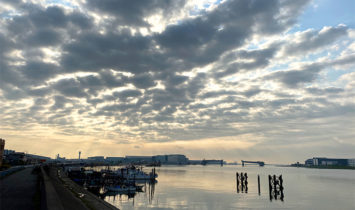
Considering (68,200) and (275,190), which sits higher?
(68,200)

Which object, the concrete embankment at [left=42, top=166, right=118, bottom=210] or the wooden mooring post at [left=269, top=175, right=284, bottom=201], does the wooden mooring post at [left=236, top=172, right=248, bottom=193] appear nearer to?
the wooden mooring post at [left=269, top=175, right=284, bottom=201]

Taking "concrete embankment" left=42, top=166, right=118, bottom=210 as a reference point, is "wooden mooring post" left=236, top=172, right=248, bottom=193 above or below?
below

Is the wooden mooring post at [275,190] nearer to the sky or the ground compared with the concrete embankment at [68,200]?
nearer to the ground

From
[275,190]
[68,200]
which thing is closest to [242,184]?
[275,190]

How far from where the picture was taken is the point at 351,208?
179 ft

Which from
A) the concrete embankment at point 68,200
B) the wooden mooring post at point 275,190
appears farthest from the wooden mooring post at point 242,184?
the concrete embankment at point 68,200

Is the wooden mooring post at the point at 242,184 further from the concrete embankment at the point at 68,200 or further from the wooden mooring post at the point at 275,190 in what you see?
the concrete embankment at the point at 68,200

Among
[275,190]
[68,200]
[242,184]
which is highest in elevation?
[68,200]

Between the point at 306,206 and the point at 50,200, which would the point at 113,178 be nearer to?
the point at 306,206

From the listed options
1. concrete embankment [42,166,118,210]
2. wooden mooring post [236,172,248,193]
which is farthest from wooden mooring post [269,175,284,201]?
concrete embankment [42,166,118,210]

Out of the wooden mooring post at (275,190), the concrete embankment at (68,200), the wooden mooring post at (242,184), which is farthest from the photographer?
the wooden mooring post at (242,184)

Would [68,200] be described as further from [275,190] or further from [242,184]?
[242,184]

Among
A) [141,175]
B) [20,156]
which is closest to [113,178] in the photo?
[141,175]

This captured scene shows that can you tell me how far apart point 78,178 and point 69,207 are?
85.0 metres
